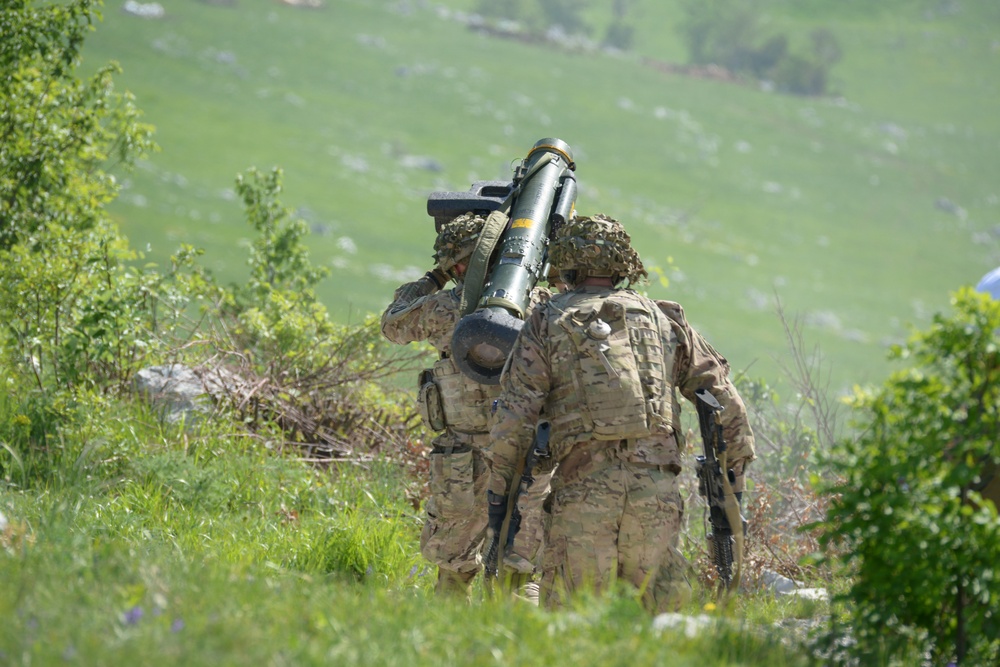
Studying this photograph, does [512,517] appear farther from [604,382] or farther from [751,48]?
[751,48]

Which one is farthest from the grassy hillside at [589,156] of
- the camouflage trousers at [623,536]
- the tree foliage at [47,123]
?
the camouflage trousers at [623,536]

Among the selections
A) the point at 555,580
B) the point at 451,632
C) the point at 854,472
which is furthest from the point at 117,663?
the point at 854,472

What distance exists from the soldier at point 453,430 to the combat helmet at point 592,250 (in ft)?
2.58

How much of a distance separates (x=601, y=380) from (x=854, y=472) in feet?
3.71

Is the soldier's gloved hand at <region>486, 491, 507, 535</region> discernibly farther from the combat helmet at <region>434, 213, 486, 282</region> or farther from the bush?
the bush

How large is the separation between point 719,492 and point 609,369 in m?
0.79

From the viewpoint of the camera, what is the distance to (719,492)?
460 centimetres

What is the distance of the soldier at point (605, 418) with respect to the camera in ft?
14.1

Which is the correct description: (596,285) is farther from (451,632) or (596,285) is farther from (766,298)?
(766,298)

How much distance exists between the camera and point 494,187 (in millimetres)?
5910

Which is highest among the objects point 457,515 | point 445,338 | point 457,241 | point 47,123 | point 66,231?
point 457,241

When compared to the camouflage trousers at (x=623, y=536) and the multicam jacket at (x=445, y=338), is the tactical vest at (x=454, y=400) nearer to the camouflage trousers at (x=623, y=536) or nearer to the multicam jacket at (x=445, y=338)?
the multicam jacket at (x=445, y=338)

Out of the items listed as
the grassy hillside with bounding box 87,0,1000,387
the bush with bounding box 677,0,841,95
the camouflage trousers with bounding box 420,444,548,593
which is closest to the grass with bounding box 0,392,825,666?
the camouflage trousers with bounding box 420,444,548,593

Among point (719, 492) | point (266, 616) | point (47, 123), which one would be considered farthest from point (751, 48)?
point (266, 616)
